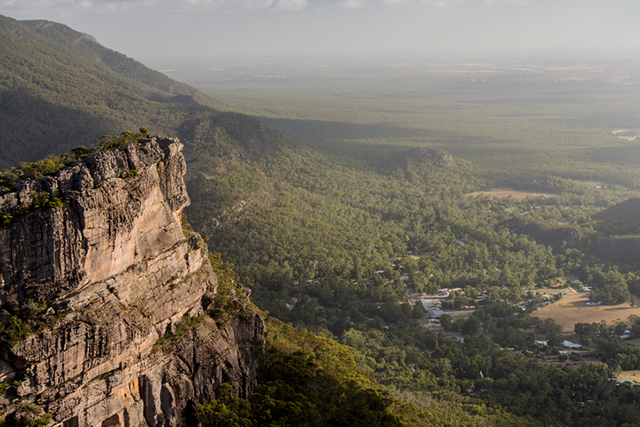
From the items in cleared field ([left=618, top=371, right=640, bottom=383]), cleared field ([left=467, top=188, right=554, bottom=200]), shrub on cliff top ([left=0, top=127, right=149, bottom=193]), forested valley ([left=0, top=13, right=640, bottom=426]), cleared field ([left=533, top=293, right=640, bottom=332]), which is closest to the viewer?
shrub on cliff top ([left=0, top=127, right=149, bottom=193])

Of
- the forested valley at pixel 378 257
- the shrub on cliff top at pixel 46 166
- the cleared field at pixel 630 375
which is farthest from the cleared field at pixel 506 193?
the shrub on cliff top at pixel 46 166

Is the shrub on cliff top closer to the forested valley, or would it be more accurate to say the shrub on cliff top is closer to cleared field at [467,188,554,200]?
the forested valley

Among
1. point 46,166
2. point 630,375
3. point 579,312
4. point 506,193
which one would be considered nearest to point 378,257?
point 579,312

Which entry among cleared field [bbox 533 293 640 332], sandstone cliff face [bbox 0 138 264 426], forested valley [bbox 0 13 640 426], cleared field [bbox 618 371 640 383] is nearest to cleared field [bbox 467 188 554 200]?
forested valley [bbox 0 13 640 426]

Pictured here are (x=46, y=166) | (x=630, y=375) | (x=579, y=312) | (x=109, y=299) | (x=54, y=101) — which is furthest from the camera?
(x=54, y=101)

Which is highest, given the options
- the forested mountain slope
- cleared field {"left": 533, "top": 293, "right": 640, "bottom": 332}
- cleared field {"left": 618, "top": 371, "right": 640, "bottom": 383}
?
the forested mountain slope

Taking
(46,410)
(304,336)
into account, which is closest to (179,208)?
(46,410)

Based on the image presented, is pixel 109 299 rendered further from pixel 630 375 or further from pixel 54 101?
pixel 54 101
